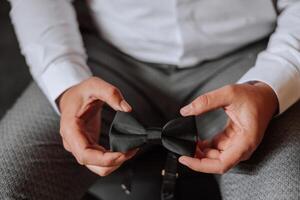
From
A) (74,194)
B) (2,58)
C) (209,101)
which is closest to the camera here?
(209,101)

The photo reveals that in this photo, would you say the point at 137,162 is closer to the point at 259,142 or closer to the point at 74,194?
the point at 74,194

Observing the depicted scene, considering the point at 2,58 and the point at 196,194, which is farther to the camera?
the point at 2,58

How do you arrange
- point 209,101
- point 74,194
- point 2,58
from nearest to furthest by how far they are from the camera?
1. point 209,101
2. point 74,194
3. point 2,58

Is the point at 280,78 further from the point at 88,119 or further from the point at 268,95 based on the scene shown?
the point at 88,119

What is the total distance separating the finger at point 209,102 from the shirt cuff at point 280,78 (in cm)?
8

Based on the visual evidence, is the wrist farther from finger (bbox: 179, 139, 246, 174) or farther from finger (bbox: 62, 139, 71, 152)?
finger (bbox: 62, 139, 71, 152)

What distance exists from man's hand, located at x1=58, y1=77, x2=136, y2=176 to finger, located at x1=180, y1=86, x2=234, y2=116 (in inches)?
2.9

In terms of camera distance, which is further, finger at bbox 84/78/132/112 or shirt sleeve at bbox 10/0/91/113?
shirt sleeve at bbox 10/0/91/113

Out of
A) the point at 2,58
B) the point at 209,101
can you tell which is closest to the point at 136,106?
the point at 209,101

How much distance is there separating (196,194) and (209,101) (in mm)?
203

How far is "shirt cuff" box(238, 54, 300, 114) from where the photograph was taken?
61 centimetres

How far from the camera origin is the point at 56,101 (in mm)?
670

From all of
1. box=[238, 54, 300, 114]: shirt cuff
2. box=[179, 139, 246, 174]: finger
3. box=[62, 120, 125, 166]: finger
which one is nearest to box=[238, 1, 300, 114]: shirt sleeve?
box=[238, 54, 300, 114]: shirt cuff

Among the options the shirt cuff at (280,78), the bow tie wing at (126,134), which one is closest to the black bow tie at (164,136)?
the bow tie wing at (126,134)
